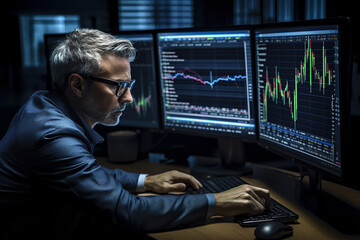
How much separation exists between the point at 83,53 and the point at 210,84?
59cm

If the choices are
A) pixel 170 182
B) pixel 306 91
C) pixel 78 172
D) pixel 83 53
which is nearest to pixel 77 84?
pixel 83 53

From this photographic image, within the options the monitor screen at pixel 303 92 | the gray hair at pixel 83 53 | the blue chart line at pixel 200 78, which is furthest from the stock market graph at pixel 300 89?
the gray hair at pixel 83 53

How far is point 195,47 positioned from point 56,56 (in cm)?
59

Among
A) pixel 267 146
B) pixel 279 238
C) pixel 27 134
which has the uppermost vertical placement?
pixel 27 134

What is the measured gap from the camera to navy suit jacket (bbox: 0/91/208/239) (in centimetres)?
111

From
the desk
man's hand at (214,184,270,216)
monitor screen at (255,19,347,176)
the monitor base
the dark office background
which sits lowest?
the desk

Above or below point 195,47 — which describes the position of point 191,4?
above

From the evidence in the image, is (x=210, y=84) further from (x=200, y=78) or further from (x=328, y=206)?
(x=328, y=206)

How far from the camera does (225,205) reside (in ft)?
3.89

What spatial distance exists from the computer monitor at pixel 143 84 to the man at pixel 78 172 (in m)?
A: 0.51

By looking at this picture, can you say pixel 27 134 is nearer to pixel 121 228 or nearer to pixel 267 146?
pixel 121 228

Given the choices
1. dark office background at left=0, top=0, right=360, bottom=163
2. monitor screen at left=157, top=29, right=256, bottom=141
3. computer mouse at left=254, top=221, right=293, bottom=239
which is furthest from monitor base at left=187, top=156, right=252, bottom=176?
dark office background at left=0, top=0, right=360, bottom=163

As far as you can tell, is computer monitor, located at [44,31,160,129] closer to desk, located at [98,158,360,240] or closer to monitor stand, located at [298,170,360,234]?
desk, located at [98,158,360,240]

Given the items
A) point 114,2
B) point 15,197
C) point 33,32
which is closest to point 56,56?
point 15,197
